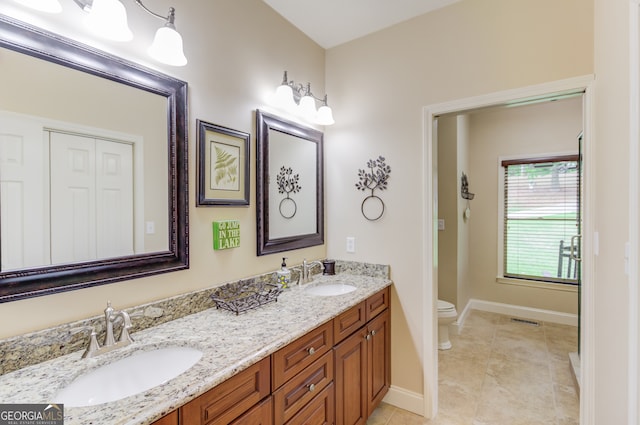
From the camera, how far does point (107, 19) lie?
1.15 m

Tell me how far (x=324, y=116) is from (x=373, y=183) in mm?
616

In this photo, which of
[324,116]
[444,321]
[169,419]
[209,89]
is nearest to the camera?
[169,419]

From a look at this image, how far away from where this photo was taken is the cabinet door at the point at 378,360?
196cm

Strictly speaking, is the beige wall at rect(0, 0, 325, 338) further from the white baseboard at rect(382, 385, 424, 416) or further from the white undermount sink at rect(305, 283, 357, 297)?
the white baseboard at rect(382, 385, 424, 416)

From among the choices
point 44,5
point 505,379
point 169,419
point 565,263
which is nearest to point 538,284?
point 565,263

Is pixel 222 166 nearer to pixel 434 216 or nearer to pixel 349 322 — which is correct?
pixel 349 322

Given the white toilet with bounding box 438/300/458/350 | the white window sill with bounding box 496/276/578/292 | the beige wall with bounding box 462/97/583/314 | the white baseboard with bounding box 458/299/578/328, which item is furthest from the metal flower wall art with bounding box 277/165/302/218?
the white window sill with bounding box 496/276/578/292

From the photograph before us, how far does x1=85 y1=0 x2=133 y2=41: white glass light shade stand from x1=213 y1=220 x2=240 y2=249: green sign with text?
2.99 feet

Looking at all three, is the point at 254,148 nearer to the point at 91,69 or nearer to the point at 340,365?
the point at 91,69

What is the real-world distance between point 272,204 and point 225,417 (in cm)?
127

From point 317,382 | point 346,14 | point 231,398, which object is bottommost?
point 317,382

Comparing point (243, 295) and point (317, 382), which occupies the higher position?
point (243, 295)

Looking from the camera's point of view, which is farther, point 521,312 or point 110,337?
point 521,312

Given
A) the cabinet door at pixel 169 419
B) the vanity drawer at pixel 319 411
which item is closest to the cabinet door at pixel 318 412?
the vanity drawer at pixel 319 411
